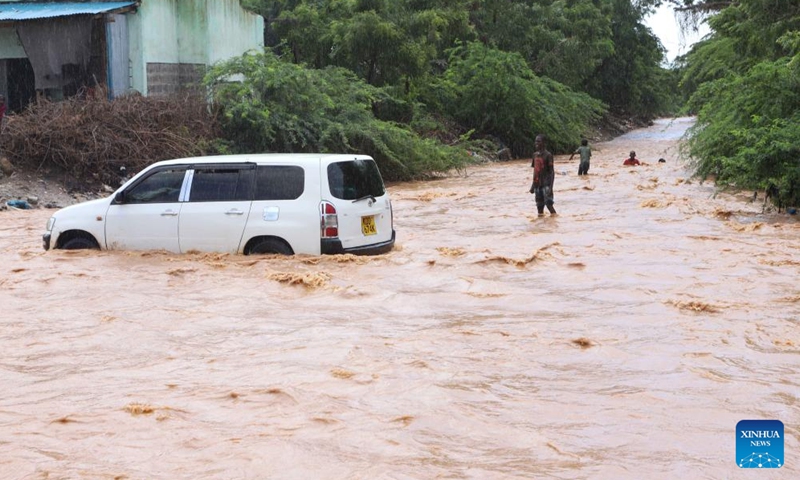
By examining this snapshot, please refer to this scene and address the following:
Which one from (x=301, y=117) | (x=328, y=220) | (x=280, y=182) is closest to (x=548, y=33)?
(x=301, y=117)

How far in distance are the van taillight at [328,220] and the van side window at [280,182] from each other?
354 mm

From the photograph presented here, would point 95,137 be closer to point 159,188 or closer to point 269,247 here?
point 159,188

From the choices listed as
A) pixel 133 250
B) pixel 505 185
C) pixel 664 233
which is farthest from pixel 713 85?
pixel 133 250

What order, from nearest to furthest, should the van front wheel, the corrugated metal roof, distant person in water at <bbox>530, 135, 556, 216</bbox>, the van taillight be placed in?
1. the van taillight
2. the van front wheel
3. distant person in water at <bbox>530, 135, 556, 216</bbox>
4. the corrugated metal roof

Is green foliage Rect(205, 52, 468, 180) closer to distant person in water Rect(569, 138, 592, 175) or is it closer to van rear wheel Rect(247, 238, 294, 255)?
distant person in water Rect(569, 138, 592, 175)

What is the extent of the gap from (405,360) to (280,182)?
4.16m

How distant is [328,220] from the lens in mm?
11688

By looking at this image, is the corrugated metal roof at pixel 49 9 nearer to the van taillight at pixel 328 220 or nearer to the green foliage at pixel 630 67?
the van taillight at pixel 328 220

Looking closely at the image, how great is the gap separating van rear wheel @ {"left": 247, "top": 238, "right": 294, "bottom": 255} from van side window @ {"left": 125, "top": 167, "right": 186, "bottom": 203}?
116 centimetres

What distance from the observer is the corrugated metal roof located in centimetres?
2267

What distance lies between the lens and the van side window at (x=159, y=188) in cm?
1215

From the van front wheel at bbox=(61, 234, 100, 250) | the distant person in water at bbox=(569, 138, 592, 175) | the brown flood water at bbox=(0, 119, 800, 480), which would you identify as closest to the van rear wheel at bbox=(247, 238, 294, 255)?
the brown flood water at bbox=(0, 119, 800, 480)

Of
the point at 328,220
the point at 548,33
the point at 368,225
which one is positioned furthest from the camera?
the point at 548,33

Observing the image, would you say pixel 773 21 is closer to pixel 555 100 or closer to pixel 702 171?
pixel 702 171
